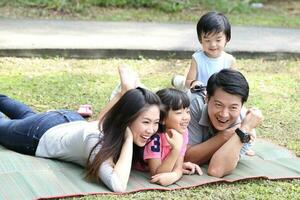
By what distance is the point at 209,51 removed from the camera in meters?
4.88

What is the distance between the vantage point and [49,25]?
9.05 m

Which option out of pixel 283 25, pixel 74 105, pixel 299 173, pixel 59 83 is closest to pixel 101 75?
pixel 59 83

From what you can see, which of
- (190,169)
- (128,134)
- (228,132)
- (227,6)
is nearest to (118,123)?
(128,134)

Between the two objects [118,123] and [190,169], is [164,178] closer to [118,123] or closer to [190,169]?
[190,169]

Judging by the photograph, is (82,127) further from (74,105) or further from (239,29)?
(239,29)

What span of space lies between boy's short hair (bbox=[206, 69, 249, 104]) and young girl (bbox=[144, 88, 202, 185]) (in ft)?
0.65

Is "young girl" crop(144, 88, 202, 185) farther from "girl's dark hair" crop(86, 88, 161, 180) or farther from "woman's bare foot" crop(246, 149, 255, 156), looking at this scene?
"woman's bare foot" crop(246, 149, 255, 156)

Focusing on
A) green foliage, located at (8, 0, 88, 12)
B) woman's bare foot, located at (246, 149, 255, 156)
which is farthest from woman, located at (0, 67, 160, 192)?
green foliage, located at (8, 0, 88, 12)

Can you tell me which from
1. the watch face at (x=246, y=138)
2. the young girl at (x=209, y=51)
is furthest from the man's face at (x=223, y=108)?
the young girl at (x=209, y=51)

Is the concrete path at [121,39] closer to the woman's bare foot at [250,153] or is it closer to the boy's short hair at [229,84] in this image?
the woman's bare foot at [250,153]

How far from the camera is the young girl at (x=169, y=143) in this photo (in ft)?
12.1

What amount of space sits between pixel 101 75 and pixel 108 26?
2670mm

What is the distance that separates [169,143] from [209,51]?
138cm

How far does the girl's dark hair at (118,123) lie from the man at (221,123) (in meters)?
0.43
